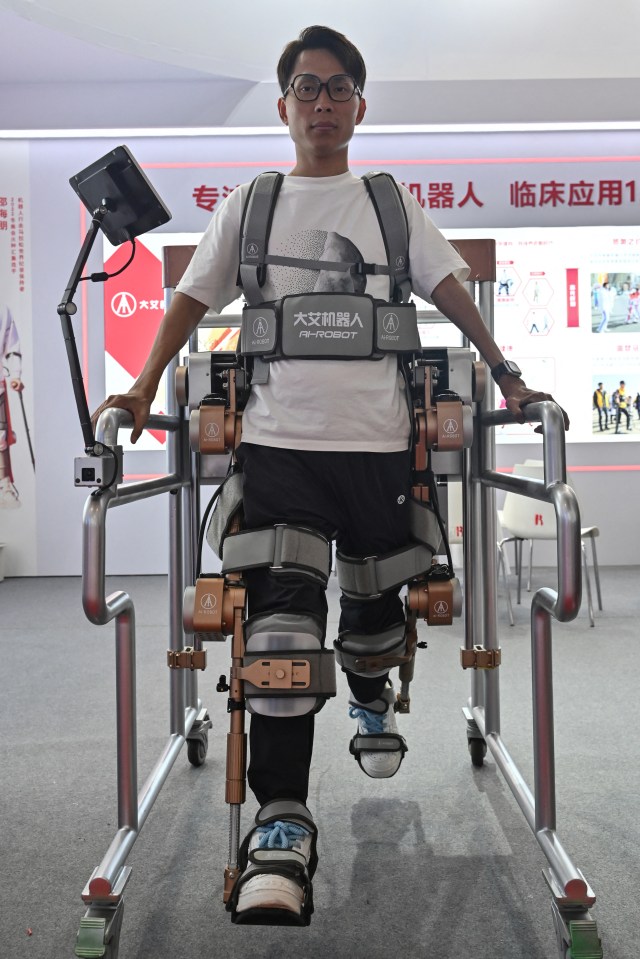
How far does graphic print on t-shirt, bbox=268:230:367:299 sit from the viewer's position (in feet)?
4.66

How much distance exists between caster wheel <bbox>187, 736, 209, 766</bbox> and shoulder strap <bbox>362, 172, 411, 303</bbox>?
47.9 inches

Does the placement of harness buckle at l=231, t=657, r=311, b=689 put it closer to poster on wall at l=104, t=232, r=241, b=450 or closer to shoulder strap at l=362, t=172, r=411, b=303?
shoulder strap at l=362, t=172, r=411, b=303

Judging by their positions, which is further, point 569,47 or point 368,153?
point 368,153

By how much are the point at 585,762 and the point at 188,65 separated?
4316 mm

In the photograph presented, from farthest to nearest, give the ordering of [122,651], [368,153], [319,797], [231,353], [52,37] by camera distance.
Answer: [368,153] < [52,37] < [319,797] < [231,353] < [122,651]

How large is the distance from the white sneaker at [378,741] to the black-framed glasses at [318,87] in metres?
1.18

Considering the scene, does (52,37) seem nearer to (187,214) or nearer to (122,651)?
(187,214)

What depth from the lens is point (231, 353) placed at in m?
1.62

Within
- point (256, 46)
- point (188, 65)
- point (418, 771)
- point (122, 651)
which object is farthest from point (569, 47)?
point (122, 651)

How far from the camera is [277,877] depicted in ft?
3.62

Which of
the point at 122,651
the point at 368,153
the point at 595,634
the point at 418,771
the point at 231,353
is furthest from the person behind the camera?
the point at 368,153

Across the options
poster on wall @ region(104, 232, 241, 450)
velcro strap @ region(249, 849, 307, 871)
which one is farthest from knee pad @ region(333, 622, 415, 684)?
poster on wall @ region(104, 232, 241, 450)

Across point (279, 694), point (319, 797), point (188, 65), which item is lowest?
point (319, 797)

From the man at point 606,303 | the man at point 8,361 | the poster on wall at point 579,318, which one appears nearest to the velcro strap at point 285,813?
the poster on wall at point 579,318
